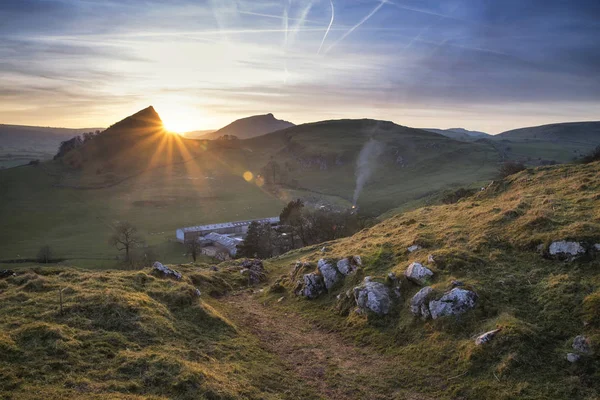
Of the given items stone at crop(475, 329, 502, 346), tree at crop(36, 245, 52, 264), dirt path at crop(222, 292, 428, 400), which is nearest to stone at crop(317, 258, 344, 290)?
dirt path at crop(222, 292, 428, 400)

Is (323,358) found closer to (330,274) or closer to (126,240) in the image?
(330,274)

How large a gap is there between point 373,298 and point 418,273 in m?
3.59

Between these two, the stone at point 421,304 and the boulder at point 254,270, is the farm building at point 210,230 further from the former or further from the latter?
the stone at point 421,304

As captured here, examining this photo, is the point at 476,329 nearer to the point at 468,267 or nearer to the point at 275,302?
the point at 468,267

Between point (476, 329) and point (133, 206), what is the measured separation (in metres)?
160

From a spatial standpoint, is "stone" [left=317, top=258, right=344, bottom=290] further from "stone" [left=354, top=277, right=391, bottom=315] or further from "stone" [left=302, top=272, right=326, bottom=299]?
"stone" [left=354, top=277, right=391, bottom=315]

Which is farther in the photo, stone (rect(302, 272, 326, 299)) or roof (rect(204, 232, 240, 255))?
roof (rect(204, 232, 240, 255))

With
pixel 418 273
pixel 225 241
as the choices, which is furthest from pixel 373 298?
→ pixel 225 241

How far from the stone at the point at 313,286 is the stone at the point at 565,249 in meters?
16.6

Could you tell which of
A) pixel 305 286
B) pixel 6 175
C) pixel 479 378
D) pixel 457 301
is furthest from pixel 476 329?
pixel 6 175

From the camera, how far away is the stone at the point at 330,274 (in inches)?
1192

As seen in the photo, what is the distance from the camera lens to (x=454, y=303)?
21.4m

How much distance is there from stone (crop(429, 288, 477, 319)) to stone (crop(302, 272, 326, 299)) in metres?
10.6

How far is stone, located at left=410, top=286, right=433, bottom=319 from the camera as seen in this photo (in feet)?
72.9
